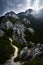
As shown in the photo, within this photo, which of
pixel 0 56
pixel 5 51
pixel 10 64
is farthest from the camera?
pixel 5 51

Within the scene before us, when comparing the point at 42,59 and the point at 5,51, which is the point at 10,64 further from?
the point at 5,51

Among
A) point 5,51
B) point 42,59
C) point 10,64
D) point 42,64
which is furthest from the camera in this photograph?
point 5,51

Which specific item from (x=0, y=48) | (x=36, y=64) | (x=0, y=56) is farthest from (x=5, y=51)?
(x=36, y=64)

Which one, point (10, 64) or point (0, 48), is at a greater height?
point (0, 48)

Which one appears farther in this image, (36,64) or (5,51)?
(5,51)

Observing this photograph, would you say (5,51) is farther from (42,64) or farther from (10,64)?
(42,64)

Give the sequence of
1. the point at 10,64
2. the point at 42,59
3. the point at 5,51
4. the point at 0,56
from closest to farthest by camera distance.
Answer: the point at 42,59
the point at 10,64
the point at 0,56
the point at 5,51

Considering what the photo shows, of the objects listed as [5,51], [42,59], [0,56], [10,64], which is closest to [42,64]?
[42,59]

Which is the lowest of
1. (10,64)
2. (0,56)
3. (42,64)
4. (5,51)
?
(42,64)

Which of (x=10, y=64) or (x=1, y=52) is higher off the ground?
(x=1, y=52)
